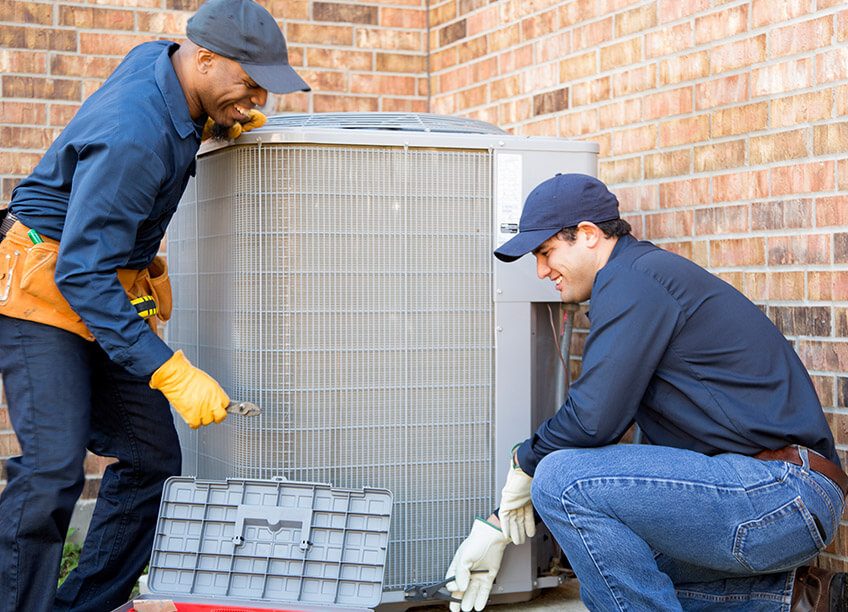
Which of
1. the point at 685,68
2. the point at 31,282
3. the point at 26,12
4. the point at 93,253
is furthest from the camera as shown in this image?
the point at 26,12

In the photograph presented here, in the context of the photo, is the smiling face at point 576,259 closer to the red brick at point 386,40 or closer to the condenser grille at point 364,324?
the condenser grille at point 364,324

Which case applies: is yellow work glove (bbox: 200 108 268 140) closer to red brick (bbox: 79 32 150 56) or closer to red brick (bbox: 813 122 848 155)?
red brick (bbox: 79 32 150 56)

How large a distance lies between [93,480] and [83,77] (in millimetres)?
1638

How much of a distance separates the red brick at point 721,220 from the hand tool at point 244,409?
152 cm

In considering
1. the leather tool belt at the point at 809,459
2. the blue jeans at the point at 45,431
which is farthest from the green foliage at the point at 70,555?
the leather tool belt at the point at 809,459

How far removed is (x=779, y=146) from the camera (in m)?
2.71

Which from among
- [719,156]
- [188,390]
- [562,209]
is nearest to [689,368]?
[562,209]

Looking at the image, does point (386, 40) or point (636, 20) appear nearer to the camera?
point (636, 20)

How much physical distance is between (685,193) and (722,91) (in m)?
0.34

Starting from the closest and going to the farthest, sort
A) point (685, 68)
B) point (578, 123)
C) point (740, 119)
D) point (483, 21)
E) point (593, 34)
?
point (740, 119)
point (685, 68)
point (593, 34)
point (578, 123)
point (483, 21)

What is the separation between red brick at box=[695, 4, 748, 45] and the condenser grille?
0.85m

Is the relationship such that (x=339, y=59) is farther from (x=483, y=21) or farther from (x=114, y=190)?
(x=114, y=190)

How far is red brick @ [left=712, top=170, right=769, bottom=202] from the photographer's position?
2768 mm

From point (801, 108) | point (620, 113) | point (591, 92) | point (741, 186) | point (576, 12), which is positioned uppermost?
point (576, 12)
